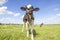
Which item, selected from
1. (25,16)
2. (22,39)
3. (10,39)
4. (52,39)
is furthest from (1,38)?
(52,39)

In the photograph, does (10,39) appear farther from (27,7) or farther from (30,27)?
(27,7)

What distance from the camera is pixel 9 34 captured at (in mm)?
12391

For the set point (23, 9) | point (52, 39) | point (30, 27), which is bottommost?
point (52, 39)

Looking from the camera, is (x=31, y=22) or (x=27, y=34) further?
(x=27, y=34)

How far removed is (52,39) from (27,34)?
1698 mm

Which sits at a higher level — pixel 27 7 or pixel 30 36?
pixel 27 7

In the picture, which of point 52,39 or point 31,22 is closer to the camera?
point 31,22

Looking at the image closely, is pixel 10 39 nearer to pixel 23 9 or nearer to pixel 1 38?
pixel 1 38

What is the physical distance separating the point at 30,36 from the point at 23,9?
1838mm

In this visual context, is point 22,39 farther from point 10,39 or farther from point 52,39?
point 52,39

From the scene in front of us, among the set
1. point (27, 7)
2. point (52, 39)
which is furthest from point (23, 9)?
point (52, 39)

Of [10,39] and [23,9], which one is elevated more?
[23,9]

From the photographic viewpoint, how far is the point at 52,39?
12.5 metres

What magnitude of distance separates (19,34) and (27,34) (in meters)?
0.56
